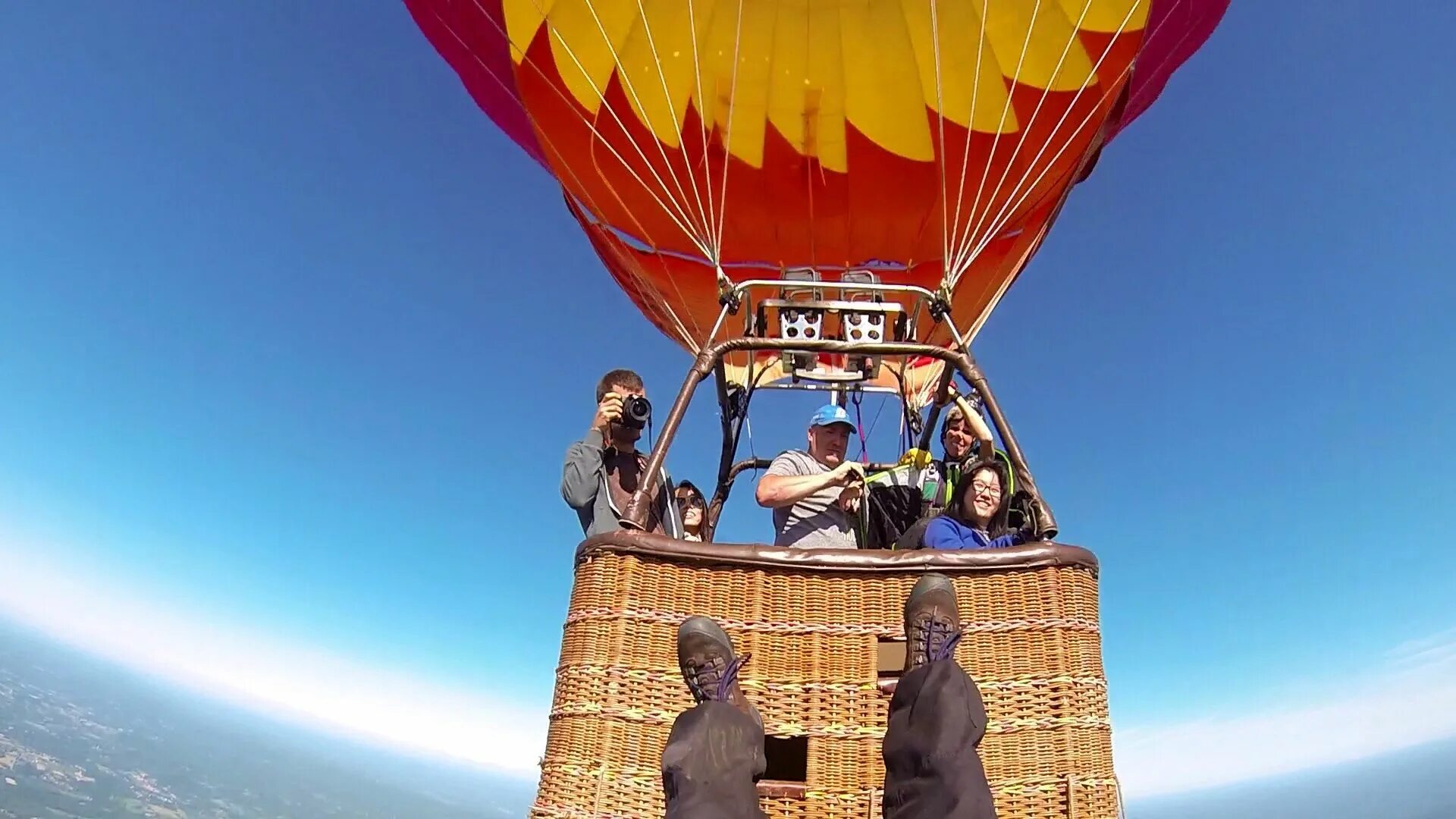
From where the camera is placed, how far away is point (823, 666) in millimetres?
1626

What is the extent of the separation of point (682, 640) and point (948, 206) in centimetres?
351

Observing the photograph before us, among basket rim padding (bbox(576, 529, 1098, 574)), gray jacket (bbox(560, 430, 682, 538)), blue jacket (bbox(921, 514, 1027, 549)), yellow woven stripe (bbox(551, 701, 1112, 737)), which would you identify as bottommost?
yellow woven stripe (bbox(551, 701, 1112, 737))

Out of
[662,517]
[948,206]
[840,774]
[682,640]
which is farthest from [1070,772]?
[948,206]

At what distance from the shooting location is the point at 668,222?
5.20 meters

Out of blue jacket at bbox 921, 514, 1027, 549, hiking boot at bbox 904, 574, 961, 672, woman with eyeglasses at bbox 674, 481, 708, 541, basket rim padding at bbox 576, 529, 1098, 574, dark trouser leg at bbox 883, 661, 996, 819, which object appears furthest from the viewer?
woman with eyeglasses at bbox 674, 481, 708, 541

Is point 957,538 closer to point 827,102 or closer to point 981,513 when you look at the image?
point 981,513

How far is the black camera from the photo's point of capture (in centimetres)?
240

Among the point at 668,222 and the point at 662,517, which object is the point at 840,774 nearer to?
the point at 662,517

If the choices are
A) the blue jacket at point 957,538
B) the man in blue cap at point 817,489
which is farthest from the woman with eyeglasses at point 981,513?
the man in blue cap at point 817,489

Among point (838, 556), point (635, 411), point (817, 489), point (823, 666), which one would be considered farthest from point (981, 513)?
point (635, 411)

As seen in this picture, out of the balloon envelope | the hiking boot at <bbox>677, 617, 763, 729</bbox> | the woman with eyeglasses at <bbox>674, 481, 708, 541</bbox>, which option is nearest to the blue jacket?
the hiking boot at <bbox>677, 617, 763, 729</bbox>

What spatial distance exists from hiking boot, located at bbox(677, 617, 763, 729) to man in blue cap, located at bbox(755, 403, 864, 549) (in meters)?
0.62

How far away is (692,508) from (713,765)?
216 centimetres

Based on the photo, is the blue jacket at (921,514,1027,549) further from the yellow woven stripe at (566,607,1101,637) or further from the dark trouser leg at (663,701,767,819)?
the dark trouser leg at (663,701,767,819)
